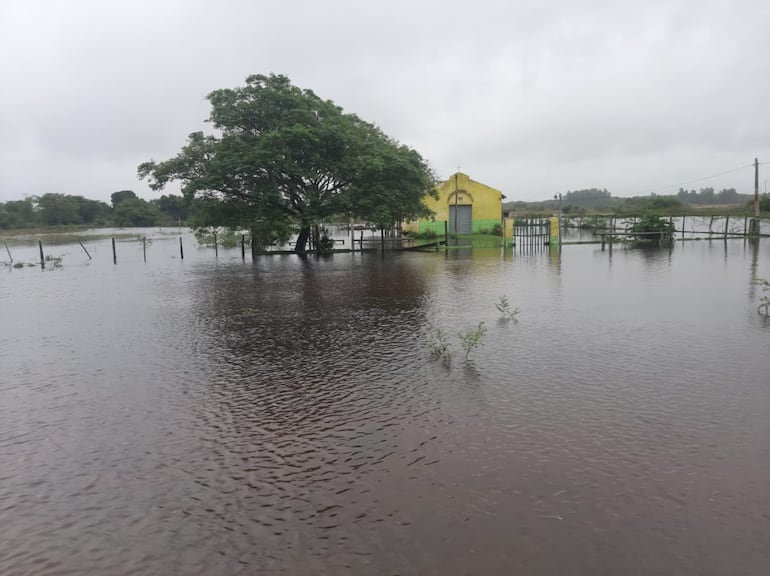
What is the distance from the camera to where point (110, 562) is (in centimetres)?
475

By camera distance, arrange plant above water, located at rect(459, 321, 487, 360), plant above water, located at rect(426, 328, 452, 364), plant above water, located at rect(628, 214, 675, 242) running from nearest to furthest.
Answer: plant above water, located at rect(426, 328, 452, 364) < plant above water, located at rect(459, 321, 487, 360) < plant above water, located at rect(628, 214, 675, 242)

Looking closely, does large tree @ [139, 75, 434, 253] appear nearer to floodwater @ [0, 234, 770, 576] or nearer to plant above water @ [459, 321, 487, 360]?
floodwater @ [0, 234, 770, 576]

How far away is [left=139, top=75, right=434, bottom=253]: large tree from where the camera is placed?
3030 centimetres

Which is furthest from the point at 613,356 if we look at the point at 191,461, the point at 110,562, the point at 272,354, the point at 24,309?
the point at 24,309

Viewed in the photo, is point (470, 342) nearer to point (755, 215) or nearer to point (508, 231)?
point (508, 231)

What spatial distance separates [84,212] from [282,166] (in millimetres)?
99640

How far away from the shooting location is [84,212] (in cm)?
11100

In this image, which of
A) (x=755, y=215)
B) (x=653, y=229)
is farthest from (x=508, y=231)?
(x=755, y=215)

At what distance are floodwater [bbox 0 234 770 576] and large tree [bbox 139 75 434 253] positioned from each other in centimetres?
1730

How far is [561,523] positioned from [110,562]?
4204 millimetres

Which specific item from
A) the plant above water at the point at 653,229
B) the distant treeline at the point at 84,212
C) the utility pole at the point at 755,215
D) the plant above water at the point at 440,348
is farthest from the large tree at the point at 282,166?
the distant treeline at the point at 84,212

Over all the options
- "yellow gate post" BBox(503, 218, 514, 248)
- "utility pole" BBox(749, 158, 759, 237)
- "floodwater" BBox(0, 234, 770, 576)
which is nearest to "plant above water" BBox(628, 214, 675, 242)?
"utility pole" BBox(749, 158, 759, 237)

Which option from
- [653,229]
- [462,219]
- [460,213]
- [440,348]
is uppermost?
[460,213]

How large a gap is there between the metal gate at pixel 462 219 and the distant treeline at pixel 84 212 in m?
53.4
